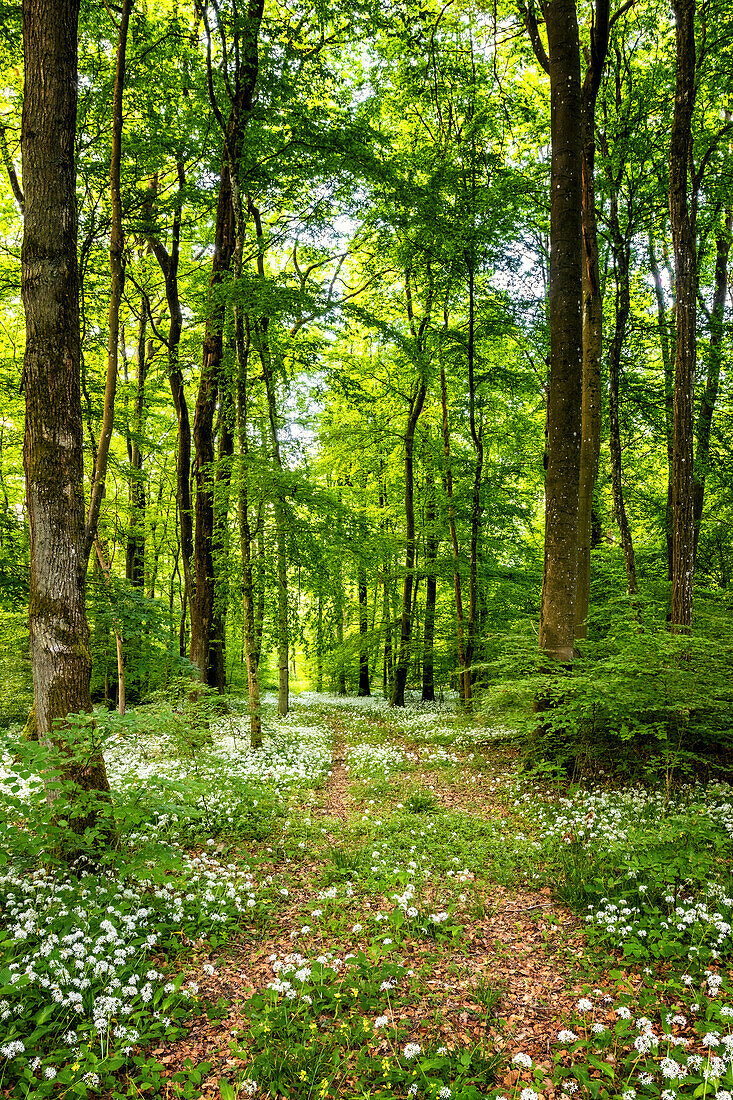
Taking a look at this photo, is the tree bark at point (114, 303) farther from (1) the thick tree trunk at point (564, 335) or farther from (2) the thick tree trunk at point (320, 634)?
(1) the thick tree trunk at point (564, 335)

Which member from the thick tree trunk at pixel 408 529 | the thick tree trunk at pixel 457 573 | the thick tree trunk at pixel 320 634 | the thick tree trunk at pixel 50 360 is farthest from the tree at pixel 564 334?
the thick tree trunk at pixel 408 529

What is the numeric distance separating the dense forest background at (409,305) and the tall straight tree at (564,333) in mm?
185

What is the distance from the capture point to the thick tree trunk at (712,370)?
41.5 feet

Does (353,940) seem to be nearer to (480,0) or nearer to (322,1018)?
(322,1018)

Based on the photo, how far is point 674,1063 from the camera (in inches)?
106

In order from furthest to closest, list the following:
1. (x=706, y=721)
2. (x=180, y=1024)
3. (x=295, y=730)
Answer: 1. (x=295, y=730)
2. (x=706, y=721)
3. (x=180, y=1024)

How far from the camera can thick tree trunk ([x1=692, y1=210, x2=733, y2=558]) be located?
41.5 feet

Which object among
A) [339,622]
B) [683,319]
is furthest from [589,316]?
[339,622]

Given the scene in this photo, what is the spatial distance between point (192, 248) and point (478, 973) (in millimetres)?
21111

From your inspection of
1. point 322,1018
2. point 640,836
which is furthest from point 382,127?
point 322,1018

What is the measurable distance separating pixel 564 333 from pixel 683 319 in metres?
1.89

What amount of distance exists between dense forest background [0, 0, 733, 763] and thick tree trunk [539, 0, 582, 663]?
19cm

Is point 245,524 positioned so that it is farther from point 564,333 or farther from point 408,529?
point 408,529

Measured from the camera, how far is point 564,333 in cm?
798
